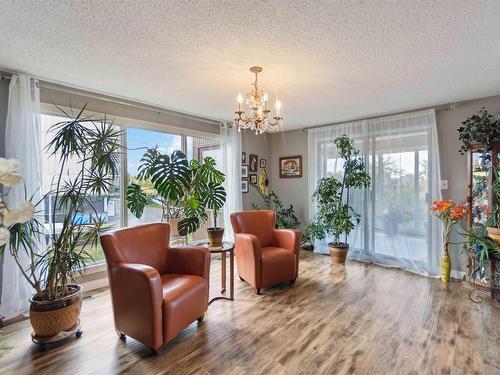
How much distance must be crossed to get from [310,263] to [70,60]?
12.7 feet

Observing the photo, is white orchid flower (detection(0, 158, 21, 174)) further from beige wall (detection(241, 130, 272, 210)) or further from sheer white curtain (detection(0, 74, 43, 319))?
beige wall (detection(241, 130, 272, 210))

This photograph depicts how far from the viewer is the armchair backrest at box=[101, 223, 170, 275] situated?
2.16 m

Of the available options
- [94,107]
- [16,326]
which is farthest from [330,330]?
[94,107]

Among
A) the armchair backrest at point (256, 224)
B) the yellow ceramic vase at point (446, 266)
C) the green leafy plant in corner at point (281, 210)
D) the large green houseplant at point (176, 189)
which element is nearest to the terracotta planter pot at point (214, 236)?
the large green houseplant at point (176, 189)

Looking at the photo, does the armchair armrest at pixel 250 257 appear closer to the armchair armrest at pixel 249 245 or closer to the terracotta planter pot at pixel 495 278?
the armchair armrest at pixel 249 245

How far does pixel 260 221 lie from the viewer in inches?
142

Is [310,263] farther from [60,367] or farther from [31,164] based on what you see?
[31,164]

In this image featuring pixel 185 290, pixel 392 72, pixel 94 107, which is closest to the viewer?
pixel 185 290

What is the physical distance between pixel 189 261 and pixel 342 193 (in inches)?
113

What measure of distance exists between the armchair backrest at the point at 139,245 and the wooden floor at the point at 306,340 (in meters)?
0.64

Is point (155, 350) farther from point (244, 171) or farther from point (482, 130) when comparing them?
point (482, 130)

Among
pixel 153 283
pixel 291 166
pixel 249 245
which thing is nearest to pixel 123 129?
pixel 249 245

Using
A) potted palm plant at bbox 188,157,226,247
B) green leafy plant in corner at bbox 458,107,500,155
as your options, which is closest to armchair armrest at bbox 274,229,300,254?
potted palm plant at bbox 188,157,226,247

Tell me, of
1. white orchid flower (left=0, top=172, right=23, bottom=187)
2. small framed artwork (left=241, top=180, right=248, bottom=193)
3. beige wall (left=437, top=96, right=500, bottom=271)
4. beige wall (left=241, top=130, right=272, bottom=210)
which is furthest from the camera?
beige wall (left=241, top=130, right=272, bottom=210)
